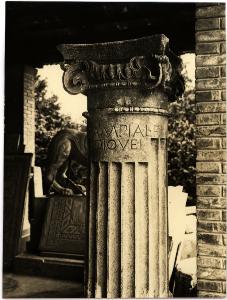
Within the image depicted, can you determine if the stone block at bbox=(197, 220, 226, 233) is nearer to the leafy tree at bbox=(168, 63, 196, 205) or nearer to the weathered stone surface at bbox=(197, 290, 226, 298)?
the weathered stone surface at bbox=(197, 290, 226, 298)

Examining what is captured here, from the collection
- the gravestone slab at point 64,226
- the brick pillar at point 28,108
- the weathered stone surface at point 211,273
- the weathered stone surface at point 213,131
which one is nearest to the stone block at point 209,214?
the weathered stone surface at point 211,273

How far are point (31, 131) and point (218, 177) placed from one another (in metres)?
4.84

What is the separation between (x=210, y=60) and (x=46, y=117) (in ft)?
25.9

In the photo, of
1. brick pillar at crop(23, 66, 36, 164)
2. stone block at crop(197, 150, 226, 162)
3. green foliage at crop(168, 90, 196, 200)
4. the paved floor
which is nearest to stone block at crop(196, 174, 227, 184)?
stone block at crop(197, 150, 226, 162)

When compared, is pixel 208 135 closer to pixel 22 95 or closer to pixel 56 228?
pixel 56 228

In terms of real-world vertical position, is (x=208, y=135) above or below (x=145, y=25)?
below

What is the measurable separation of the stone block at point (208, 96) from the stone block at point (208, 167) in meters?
0.50

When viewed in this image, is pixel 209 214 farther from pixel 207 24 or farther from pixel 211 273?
pixel 207 24

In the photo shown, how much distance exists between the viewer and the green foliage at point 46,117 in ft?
33.1

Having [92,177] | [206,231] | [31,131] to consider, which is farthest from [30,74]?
[206,231]

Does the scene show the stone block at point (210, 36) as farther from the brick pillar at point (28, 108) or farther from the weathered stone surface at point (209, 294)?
the brick pillar at point (28, 108)

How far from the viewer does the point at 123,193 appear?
2.68 meters

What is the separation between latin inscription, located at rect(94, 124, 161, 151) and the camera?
104 inches

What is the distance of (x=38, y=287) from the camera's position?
4320mm
